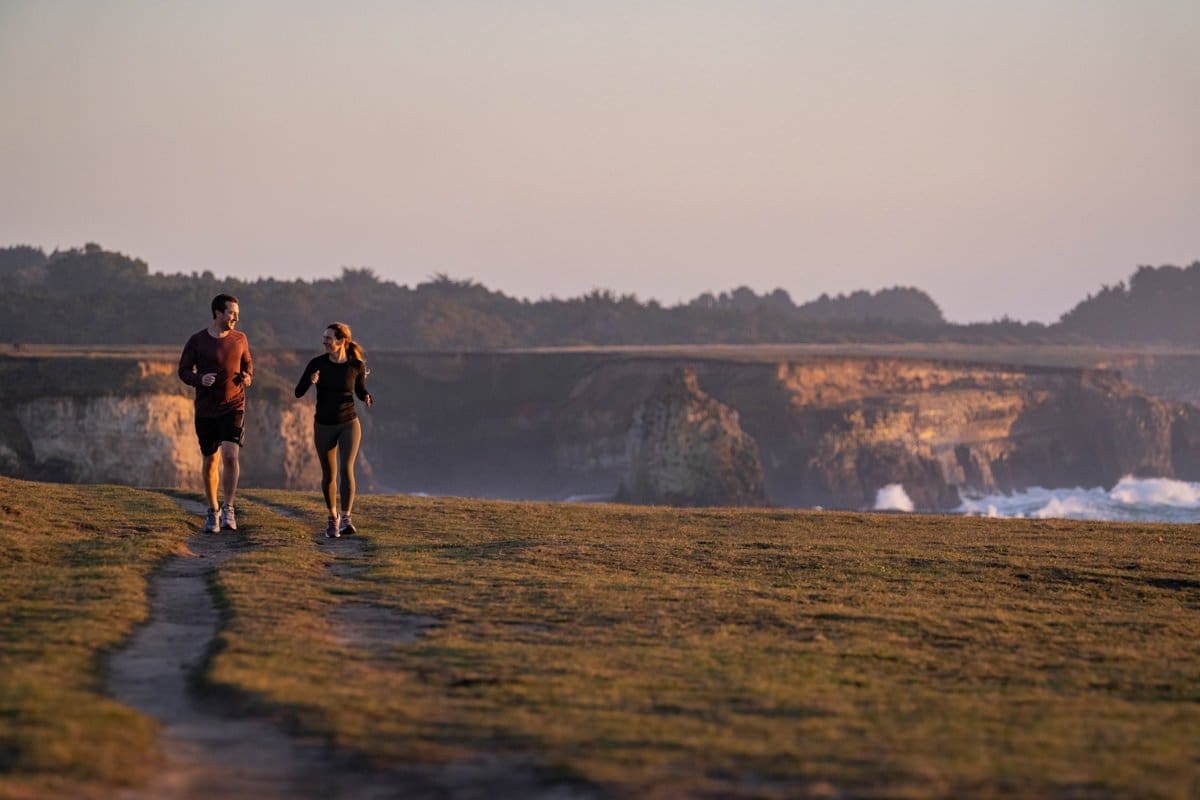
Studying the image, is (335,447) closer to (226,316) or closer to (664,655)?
(226,316)

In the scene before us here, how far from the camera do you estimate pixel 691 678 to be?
10.6m

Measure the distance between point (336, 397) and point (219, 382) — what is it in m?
1.32

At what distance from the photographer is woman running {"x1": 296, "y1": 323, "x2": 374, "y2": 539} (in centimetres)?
1805

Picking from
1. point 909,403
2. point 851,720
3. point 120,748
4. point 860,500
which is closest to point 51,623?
point 120,748

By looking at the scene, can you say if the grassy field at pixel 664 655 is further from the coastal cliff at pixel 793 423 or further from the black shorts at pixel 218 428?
the coastal cliff at pixel 793 423

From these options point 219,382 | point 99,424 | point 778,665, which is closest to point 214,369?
point 219,382

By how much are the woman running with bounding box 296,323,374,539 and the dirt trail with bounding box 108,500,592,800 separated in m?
6.93

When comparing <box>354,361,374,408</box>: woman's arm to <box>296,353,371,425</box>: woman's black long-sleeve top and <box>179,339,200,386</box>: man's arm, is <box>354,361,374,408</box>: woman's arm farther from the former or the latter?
<box>179,339,200,386</box>: man's arm

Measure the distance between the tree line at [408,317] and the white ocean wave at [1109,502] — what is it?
39.4 meters

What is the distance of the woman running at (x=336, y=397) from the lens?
18047 mm

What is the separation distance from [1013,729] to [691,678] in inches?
88.9

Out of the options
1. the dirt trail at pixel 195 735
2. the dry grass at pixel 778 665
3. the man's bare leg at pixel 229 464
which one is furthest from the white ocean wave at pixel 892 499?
the dirt trail at pixel 195 735

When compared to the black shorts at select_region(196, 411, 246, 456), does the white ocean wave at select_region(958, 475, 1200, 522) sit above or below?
below

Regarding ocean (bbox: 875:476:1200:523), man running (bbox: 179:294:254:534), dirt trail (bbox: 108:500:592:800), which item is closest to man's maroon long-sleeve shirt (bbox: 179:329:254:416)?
man running (bbox: 179:294:254:534)
